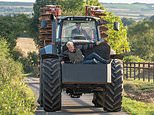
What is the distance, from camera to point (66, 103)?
18.3 meters

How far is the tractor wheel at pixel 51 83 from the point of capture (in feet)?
49.0

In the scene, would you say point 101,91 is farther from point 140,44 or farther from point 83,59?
point 140,44

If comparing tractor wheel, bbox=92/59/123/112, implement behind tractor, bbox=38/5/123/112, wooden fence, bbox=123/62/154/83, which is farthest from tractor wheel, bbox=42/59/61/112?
wooden fence, bbox=123/62/154/83

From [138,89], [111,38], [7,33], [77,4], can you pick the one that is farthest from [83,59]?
[7,33]

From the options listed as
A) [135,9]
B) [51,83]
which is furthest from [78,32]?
[135,9]

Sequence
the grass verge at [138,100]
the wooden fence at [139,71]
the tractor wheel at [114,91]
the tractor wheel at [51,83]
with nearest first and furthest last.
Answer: the tractor wheel at [51,83]
the tractor wheel at [114,91]
the grass verge at [138,100]
the wooden fence at [139,71]

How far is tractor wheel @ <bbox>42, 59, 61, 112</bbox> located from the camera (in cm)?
1493

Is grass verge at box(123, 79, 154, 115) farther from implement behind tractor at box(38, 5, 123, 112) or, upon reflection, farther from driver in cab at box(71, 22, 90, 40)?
driver in cab at box(71, 22, 90, 40)

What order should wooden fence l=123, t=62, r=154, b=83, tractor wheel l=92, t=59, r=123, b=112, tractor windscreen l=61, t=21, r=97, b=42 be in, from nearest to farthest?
tractor wheel l=92, t=59, r=123, b=112
tractor windscreen l=61, t=21, r=97, b=42
wooden fence l=123, t=62, r=154, b=83

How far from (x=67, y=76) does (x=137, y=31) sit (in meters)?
66.1

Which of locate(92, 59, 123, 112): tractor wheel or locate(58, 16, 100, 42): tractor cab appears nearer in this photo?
locate(92, 59, 123, 112): tractor wheel

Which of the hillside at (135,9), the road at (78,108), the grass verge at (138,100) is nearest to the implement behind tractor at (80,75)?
the road at (78,108)

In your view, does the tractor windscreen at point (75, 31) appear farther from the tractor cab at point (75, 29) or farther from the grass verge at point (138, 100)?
the grass verge at point (138, 100)

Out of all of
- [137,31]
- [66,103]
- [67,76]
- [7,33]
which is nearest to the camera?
[67,76]
